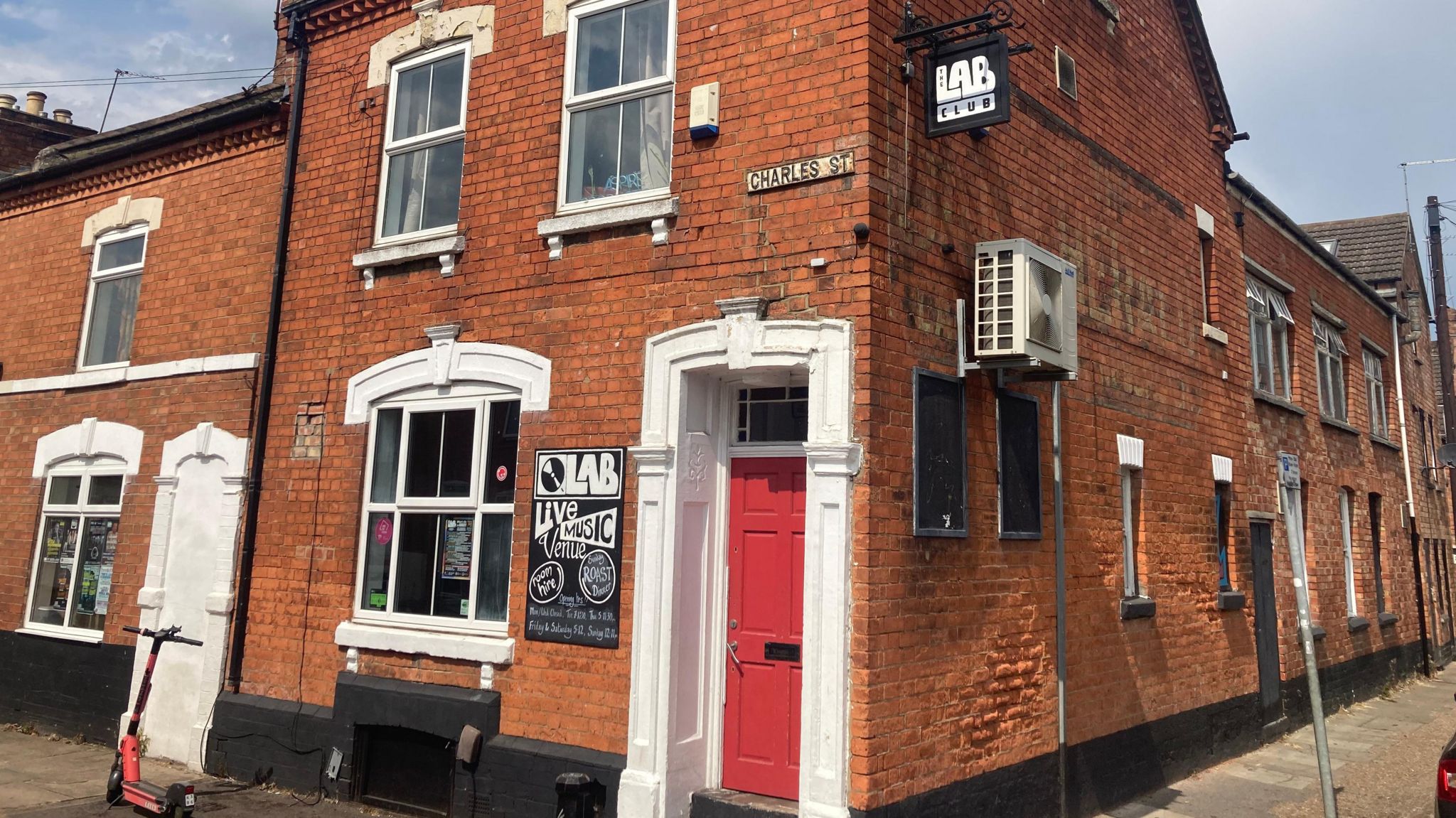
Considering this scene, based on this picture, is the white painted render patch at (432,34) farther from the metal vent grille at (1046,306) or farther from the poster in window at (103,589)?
the poster in window at (103,589)

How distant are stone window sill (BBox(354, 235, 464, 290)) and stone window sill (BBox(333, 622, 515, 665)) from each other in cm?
289

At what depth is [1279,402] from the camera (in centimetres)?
1303

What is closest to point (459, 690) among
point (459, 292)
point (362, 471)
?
point (362, 471)

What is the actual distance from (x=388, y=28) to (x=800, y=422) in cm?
560

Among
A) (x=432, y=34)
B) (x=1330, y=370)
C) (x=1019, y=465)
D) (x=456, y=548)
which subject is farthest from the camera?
(x=1330, y=370)

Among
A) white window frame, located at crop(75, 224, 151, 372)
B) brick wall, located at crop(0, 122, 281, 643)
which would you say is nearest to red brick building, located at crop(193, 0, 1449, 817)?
brick wall, located at crop(0, 122, 281, 643)

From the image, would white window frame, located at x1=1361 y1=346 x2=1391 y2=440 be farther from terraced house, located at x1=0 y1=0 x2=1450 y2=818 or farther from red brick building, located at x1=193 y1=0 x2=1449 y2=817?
red brick building, located at x1=193 y1=0 x2=1449 y2=817

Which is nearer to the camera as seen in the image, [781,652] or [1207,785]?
[781,652]

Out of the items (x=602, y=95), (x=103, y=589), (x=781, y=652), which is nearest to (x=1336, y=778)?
(x=781, y=652)

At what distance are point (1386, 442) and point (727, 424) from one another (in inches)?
612

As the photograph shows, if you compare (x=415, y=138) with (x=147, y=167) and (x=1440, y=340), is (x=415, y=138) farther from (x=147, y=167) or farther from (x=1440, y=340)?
(x=1440, y=340)

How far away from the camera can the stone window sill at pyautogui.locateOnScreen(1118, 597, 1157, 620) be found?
28.7 ft

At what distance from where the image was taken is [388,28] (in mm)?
9297

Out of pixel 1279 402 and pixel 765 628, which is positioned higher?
pixel 1279 402
